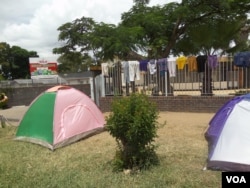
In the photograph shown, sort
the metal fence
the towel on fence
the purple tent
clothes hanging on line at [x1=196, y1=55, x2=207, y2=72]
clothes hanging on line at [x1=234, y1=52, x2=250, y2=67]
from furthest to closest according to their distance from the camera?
the towel on fence < clothes hanging on line at [x1=196, y1=55, x2=207, y2=72] < the metal fence < clothes hanging on line at [x1=234, y1=52, x2=250, y2=67] < the purple tent

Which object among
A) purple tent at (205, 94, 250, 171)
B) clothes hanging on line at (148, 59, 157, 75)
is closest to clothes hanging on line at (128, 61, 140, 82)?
clothes hanging on line at (148, 59, 157, 75)

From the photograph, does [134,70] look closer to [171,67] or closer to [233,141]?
[171,67]

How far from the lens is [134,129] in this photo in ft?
18.0

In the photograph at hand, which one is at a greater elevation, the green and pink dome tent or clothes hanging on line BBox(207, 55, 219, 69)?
clothes hanging on line BBox(207, 55, 219, 69)

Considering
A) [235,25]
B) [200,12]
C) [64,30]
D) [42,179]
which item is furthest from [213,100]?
[64,30]

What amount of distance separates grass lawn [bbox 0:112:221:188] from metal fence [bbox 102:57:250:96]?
138 inches

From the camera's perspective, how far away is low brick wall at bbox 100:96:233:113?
38.3 ft

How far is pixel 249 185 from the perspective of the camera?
13.8 ft

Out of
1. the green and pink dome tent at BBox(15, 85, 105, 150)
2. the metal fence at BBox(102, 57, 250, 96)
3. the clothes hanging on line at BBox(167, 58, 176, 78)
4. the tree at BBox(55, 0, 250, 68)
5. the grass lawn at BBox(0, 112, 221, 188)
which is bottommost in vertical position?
the grass lawn at BBox(0, 112, 221, 188)

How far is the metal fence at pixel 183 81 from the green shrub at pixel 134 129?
5.03m

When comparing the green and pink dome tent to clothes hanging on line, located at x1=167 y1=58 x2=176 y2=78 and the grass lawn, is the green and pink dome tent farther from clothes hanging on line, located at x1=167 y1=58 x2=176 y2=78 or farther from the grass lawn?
clothes hanging on line, located at x1=167 y1=58 x2=176 y2=78

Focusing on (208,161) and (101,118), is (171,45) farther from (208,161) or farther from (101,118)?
(208,161)

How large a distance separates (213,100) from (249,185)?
305 inches

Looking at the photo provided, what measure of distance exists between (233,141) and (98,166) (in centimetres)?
243
